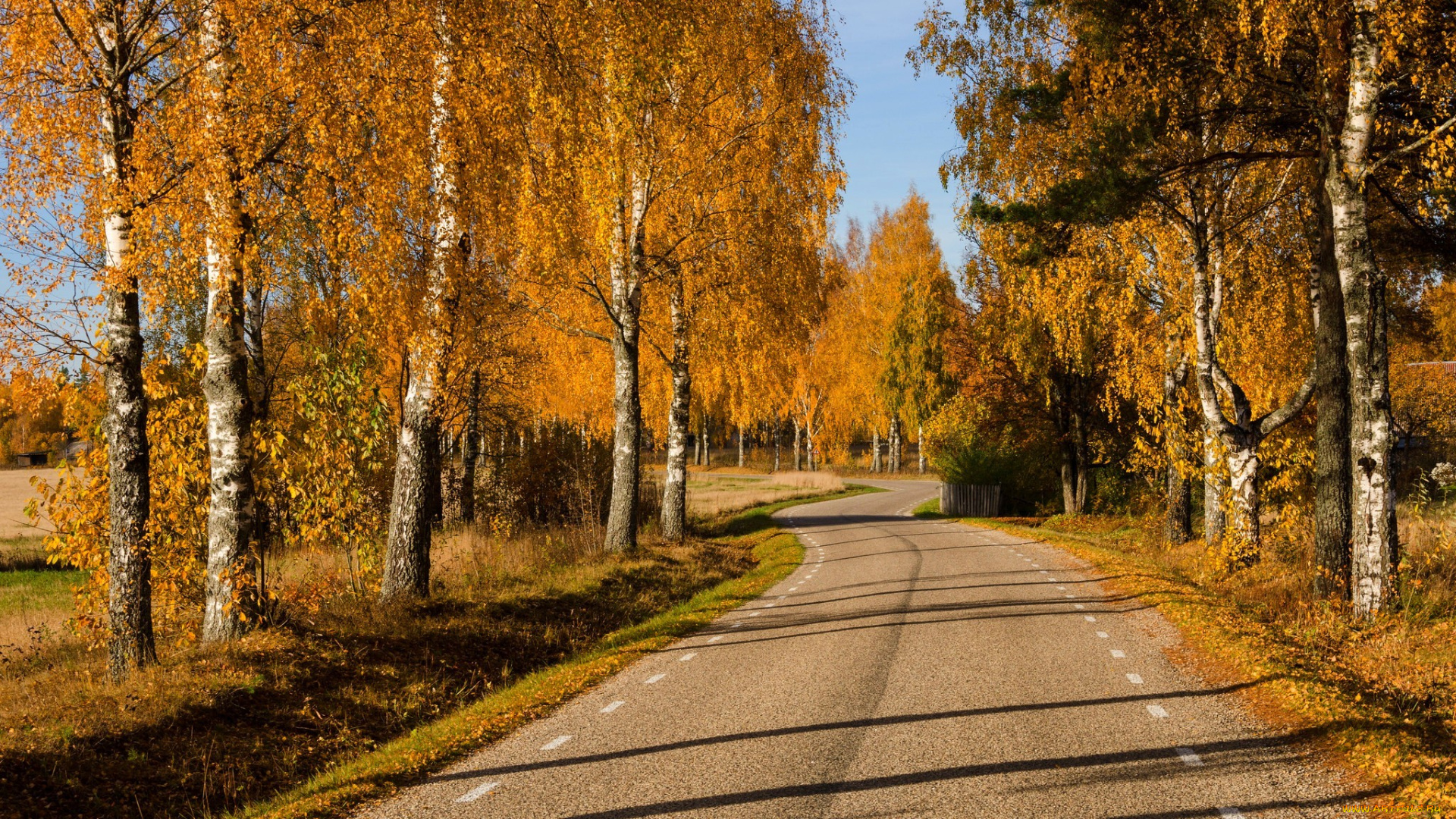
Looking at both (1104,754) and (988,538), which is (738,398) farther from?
(1104,754)

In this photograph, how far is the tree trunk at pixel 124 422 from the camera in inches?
346

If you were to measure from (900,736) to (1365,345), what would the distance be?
7.87m

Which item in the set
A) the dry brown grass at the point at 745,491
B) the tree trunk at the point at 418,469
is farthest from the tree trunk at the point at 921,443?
the tree trunk at the point at 418,469

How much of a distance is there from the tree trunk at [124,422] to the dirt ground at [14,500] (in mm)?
10230

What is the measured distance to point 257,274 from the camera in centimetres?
954

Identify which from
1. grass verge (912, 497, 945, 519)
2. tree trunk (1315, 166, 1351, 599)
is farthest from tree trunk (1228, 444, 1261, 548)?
grass verge (912, 497, 945, 519)

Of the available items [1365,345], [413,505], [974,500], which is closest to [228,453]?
[413,505]

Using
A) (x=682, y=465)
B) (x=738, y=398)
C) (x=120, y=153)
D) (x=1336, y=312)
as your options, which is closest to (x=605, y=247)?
(x=682, y=465)

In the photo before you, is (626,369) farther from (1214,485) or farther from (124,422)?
(124,422)

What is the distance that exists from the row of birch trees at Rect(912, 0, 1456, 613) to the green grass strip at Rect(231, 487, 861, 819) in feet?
26.8

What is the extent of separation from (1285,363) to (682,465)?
43.7 feet

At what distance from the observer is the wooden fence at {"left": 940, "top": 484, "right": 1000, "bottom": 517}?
38156 mm

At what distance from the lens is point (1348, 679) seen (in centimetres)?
909

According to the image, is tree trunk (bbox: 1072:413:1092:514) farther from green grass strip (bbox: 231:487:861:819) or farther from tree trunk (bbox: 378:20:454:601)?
tree trunk (bbox: 378:20:454:601)
